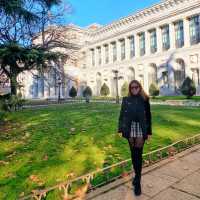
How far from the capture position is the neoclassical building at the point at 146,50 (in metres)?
43.1

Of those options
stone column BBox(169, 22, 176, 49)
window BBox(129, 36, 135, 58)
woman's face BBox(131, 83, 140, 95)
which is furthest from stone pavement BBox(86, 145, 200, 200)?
window BBox(129, 36, 135, 58)

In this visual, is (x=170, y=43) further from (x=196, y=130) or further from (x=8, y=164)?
(x=8, y=164)

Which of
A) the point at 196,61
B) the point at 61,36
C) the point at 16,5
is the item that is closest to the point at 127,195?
the point at 16,5

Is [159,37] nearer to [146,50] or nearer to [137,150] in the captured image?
[146,50]

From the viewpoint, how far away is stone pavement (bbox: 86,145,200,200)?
4.11m

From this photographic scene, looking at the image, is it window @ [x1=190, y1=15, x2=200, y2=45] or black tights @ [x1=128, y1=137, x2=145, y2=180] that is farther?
window @ [x1=190, y1=15, x2=200, y2=45]

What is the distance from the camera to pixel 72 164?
571 centimetres

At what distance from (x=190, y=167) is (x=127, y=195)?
2022 millimetres

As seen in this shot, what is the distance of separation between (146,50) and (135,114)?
160 ft

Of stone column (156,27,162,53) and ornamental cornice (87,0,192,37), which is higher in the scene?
ornamental cornice (87,0,192,37)

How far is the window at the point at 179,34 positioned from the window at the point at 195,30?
1.89m

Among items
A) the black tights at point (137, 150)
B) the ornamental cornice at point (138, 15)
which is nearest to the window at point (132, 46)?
the ornamental cornice at point (138, 15)

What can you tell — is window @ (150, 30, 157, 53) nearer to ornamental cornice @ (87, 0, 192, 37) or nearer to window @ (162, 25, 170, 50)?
→ window @ (162, 25, 170, 50)

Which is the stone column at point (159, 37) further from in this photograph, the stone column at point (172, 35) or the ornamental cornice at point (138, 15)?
the ornamental cornice at point (138, 15)
